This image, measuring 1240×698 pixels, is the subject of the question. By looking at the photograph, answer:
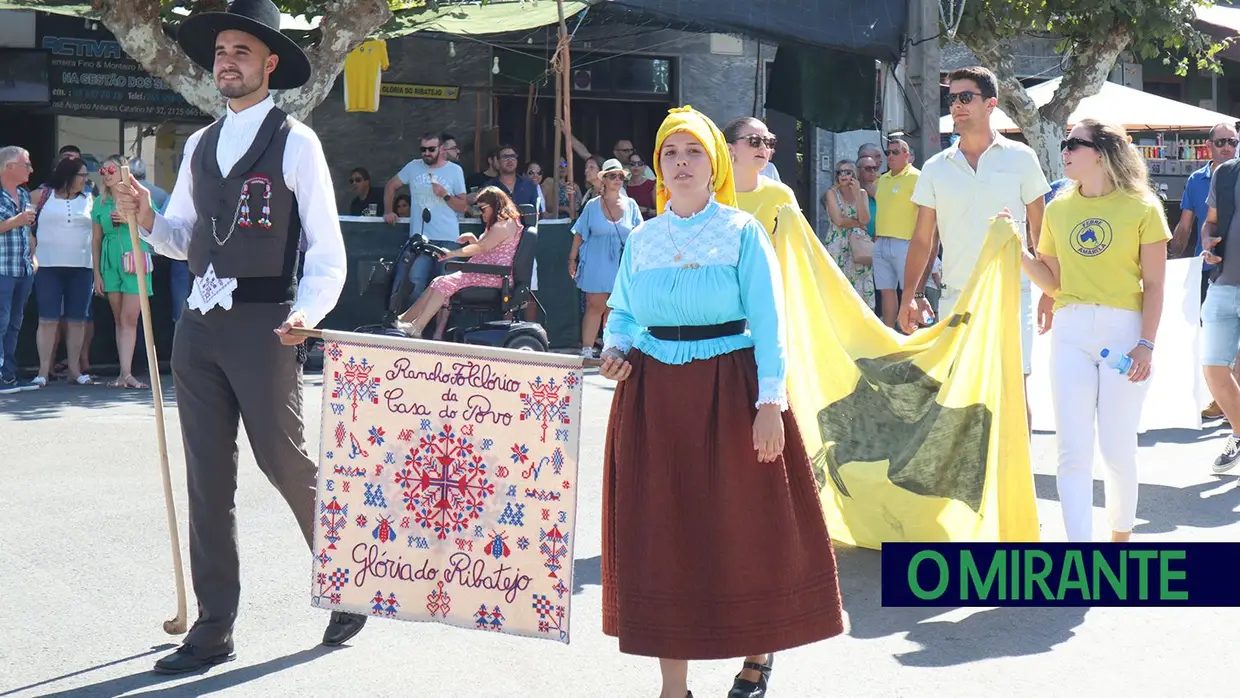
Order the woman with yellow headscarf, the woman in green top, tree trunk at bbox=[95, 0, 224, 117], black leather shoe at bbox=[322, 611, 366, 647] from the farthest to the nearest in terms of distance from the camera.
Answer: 1. tree trunk at bbox=[95, 0, 224, 117]
2. the woman in green top
3. black leather shoe at bbox=[322, 611, 366, 647]
4. the woman with yellow headscarf

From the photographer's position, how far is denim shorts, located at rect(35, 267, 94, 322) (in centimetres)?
1287

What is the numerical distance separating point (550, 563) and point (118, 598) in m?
2.17

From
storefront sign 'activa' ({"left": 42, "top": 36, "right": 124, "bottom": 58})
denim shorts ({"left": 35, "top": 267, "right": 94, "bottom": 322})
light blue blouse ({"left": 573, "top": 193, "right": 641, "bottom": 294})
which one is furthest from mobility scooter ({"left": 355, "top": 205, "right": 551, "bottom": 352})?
storefront sign 'activa' ({"left": 42, "top": 36, "right": 124, "bottom": 58})

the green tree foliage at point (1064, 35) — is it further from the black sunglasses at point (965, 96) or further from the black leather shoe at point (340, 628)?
the black leather shoe at point (340, 628)

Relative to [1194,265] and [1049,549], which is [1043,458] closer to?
[1194,265]

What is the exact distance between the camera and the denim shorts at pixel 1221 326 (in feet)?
28.9

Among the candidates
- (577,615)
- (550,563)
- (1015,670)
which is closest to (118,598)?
(577,615)

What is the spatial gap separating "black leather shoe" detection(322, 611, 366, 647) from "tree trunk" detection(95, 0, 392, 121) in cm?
866

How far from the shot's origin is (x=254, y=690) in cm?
489

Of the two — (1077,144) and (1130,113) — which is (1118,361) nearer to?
(1077,144)

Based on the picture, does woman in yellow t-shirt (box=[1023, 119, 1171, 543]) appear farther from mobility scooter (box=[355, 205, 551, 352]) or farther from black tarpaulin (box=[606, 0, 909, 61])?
black tarpaulin (box=[606, 0, 909, 61])

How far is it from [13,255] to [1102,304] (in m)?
9.23

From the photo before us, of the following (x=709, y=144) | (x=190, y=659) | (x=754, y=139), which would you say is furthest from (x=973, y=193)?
(x=190, y=659)

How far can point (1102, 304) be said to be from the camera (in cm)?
633
